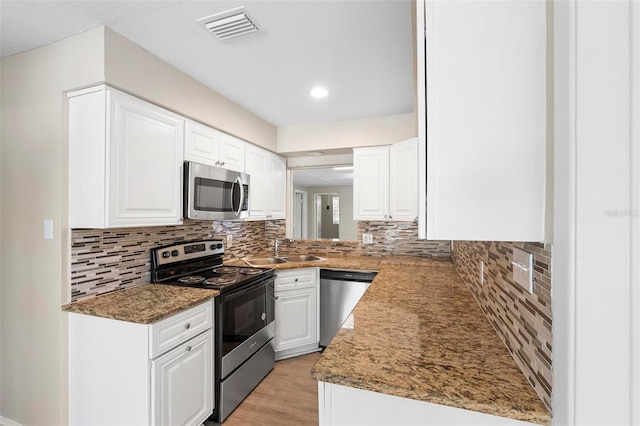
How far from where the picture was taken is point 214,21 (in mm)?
1582

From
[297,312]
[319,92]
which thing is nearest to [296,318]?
[297,312]

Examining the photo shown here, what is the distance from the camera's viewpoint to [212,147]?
2.52m

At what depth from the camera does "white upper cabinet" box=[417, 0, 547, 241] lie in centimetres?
71

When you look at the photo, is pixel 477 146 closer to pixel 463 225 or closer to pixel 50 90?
pixel 463 225

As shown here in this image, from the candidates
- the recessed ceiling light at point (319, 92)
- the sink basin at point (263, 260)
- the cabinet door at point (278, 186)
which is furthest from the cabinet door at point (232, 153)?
the sink basin at point (263, 260)

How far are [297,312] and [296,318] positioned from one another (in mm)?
58

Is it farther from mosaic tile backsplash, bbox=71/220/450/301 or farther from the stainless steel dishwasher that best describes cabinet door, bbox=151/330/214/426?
the stainless steel dishwasher

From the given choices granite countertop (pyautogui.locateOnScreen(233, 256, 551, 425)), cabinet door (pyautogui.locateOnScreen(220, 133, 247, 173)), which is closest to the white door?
cabinet door (pyautogui.locateOnScreen(220, 133, 247, 173))

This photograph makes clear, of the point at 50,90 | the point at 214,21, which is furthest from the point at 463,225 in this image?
the point at 50,90

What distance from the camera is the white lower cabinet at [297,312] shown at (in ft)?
9.36

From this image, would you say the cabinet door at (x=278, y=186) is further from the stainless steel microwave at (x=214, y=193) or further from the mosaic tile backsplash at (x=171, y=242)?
the stainless steel microwave at (x=214, y=193)

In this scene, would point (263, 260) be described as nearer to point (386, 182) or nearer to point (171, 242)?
point (171, 242)

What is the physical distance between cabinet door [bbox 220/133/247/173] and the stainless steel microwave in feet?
0.29
